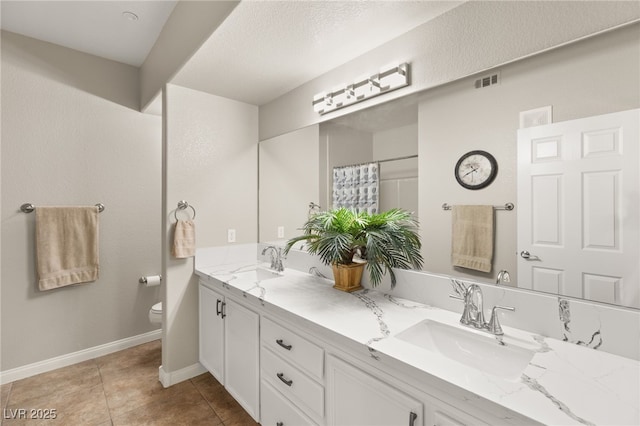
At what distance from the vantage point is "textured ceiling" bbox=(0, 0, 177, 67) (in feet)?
6.48

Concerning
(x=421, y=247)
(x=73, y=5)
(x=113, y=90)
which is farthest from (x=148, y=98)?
(x=421, y=247)

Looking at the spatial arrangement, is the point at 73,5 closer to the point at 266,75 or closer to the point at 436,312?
the point at 266,75

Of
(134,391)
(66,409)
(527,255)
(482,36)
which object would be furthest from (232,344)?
(482,36)

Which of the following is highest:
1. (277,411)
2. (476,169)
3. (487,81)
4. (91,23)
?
(91,23)

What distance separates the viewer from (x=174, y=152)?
2.21 metres

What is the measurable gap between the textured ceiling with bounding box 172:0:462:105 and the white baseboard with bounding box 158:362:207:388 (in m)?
2.15

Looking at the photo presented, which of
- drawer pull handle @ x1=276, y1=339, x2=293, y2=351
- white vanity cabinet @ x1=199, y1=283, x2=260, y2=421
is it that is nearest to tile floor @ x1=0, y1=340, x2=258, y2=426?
white vanity cabinet @ x1=199, y1=283, x2=260, y2=421

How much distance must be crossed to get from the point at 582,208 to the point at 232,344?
6.19 ft

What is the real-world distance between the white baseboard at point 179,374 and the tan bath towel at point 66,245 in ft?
3.53

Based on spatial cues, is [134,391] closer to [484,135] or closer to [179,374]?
[179,374]

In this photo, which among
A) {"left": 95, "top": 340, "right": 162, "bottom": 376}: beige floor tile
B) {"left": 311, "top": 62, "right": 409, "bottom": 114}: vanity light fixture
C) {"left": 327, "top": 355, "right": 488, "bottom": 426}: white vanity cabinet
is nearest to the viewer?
{"left": 327, "top": 355, "right": 488, "bottom": 426}: white vanity cabinet

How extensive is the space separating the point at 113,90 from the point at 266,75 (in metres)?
1.60

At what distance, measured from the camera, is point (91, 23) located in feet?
7.09

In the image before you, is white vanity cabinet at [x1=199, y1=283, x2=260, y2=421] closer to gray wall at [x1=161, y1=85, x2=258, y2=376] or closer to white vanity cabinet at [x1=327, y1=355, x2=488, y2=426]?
gray wall at [x1=161, y1=85, x2=258, y2=376]
